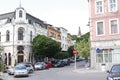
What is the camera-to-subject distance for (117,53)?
42344 mm

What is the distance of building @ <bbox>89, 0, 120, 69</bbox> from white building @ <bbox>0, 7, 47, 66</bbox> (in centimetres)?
2205

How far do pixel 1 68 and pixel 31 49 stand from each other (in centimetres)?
4724

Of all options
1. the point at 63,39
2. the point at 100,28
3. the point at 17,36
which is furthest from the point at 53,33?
the point at 100,28

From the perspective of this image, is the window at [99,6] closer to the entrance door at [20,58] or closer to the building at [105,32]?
the building at [105,32]

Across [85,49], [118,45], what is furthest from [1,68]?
[85,49]

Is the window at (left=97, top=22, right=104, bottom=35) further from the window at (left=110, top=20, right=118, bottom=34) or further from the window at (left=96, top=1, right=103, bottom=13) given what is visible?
the window at (left=96, top=1, right=103, bottom=13)

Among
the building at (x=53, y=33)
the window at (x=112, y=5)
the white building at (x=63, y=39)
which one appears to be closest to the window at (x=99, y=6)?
the window at (x=112, y=5)

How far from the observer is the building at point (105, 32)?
42688 millimetres

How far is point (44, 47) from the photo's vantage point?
61688 millimetres

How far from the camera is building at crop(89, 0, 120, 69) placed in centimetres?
4269

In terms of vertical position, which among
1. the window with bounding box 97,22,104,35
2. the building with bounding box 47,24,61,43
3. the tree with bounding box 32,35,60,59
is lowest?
the tree with bounding box 32,35,60,59

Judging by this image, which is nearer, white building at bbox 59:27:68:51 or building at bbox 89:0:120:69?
building at bbox 89:0:120:69

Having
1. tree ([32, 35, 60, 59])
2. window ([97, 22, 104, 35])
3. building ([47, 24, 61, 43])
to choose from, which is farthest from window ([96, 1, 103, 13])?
building ([47, 24, 61, 43])

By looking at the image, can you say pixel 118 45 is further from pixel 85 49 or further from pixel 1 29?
pixel 1 29
